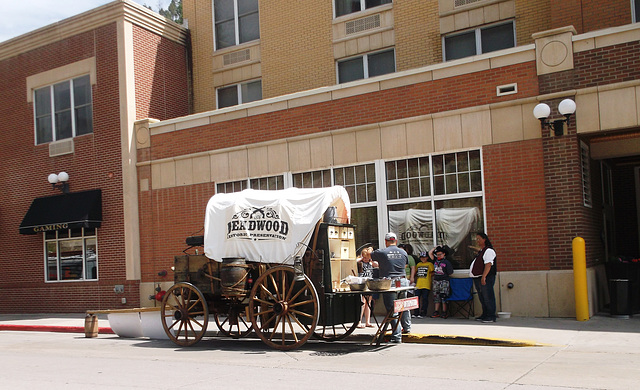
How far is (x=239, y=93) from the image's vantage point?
22.0 metres

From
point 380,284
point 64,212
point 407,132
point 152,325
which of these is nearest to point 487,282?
point 380,284

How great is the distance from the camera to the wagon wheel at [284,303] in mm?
10617

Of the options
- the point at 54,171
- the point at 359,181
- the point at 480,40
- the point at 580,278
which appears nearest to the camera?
the point at 580,278

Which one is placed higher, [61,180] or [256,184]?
[61,180]

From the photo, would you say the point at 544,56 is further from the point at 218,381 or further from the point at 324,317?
the point at 218,381

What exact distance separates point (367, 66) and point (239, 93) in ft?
15.6

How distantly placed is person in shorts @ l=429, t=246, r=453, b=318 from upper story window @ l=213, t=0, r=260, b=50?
10781 mm

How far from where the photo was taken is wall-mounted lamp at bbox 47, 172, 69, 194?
21.0m

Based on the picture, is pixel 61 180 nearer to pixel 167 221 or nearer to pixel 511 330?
pixel 167 221

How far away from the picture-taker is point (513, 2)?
17.4 meters

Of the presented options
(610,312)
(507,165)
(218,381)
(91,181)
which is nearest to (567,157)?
(507,165)

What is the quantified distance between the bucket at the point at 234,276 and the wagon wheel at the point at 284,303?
335 millimetres

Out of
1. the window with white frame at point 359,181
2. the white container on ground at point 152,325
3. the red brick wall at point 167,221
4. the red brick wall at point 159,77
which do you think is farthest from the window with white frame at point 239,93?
the white container on ground at point 152,325

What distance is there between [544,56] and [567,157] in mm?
2191
